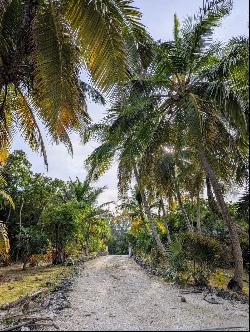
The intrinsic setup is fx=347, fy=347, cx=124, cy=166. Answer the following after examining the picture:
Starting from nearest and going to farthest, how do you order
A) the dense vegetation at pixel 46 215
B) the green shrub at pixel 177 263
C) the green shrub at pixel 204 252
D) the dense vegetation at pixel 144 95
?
1. the dense vegetation at pixel 144 95
2. the green shrub at pixel 204 252
3. the green shrub at pixel 177 263
4. the dense vegetation at pixel 46 215

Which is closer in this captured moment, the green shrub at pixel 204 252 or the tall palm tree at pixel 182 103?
the tall palm tree at pixel 182 103

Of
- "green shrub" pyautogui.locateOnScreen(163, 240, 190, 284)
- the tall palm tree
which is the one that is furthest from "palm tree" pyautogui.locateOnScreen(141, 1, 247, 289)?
"green shrub" pyautogui.locateOnScreen(163, 240, 190, 284)

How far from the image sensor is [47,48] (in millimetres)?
5711

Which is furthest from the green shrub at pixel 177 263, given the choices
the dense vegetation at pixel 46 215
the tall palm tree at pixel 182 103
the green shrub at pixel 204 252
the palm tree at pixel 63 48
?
the dense vegetation at pixel 46 215

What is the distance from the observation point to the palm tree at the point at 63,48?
5051 mm

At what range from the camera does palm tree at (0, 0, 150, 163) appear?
5051 mm

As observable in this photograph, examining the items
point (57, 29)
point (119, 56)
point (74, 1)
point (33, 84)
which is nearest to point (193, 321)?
point (119, 56)

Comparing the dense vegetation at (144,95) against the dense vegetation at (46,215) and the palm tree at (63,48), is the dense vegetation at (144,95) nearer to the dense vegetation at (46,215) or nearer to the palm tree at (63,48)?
the palm tree at (63,48)

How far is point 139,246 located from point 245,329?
31383 mm

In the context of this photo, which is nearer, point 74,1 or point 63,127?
point 74,1

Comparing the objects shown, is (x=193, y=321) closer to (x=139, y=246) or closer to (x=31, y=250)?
(x=31, y=250)

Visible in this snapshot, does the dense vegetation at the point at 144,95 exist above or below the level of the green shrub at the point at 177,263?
above

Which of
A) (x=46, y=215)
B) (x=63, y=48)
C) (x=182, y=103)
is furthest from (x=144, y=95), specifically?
(x=46, y=215)

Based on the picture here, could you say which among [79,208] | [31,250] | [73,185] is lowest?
[31,250]
